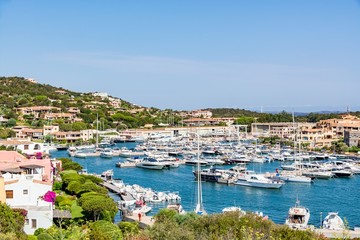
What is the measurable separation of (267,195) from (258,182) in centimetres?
136

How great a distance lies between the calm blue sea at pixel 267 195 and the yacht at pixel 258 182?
0.23 metres

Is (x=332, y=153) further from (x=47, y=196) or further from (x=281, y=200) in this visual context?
(x=47, y=196)

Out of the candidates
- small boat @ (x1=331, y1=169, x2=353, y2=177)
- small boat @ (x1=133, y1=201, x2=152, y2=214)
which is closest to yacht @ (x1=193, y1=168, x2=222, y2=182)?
small boat @ (x1=331, y1=169, x2=353, y2=177)

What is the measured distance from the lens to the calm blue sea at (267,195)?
1546 cm

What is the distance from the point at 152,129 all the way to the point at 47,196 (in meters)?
37.9

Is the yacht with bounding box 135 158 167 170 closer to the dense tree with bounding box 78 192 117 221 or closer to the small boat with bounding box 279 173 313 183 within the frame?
the small boat with bounding box 279 173 313 183

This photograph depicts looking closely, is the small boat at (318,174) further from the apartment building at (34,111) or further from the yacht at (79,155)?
the apartment building at (34,111)

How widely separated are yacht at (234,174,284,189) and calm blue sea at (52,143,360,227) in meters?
0.23

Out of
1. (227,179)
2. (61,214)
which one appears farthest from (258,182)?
(61,214)

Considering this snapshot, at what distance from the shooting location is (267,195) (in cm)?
1802

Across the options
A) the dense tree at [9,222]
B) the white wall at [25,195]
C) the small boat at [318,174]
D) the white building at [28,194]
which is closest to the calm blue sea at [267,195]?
the small boat at [318,174]

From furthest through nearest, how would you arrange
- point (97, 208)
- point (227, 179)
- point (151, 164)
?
point (151, 164) < point (227, 179) < point (97, 208)

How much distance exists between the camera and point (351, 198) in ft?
58.3

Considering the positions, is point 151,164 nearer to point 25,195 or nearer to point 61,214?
point 25,195
